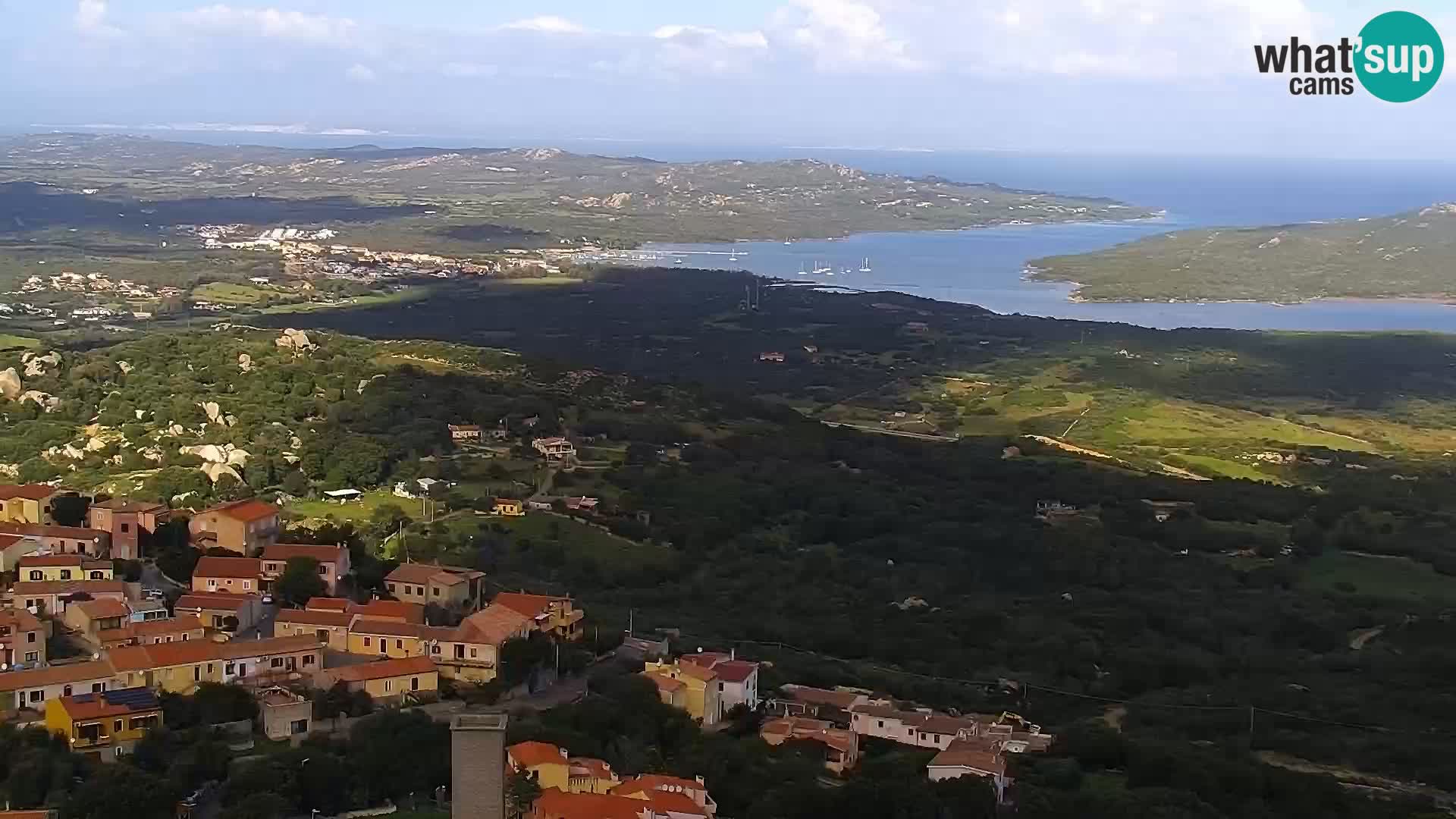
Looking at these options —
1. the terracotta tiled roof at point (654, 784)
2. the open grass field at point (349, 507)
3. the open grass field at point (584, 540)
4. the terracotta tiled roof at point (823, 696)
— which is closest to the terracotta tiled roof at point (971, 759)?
the terracotta tiled roof at point (823, 696)

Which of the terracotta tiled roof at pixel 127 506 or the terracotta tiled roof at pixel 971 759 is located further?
the terracotta tiled roof at pixel 127 506

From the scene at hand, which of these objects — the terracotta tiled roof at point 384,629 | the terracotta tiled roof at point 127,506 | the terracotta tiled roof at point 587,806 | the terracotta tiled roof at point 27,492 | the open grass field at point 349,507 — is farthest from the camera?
the open grass field at point 349,507

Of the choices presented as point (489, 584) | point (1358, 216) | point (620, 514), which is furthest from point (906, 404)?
point (1358, 216)

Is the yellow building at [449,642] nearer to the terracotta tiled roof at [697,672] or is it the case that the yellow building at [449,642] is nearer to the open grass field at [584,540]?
the terracotta tiled roof at [697,672]

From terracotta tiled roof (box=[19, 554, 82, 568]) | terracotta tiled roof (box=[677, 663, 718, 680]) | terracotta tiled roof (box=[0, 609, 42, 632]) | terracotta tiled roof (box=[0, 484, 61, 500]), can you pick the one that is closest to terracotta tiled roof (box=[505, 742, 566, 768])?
terracotta tiled roof (box=[677, 663, 718, 680])

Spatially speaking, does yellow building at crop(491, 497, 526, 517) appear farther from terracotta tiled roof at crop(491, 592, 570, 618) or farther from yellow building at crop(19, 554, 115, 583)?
yellow building at crop(19, 554, 115, 583)

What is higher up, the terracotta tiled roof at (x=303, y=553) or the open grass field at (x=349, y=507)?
the terracotta tiled roof at (x=303, y=553)

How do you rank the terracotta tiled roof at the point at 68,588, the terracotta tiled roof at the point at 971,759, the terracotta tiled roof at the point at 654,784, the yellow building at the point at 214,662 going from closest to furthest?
the terracotta tiled roof at the point at 654,784, the terracotta tiled roof at the point at 971,759, the yellow building at the point at 214,662, the terracotta tiled roof at the point at 68,588

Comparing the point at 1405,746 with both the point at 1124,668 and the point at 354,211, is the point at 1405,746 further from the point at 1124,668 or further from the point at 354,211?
the point at 354,211
